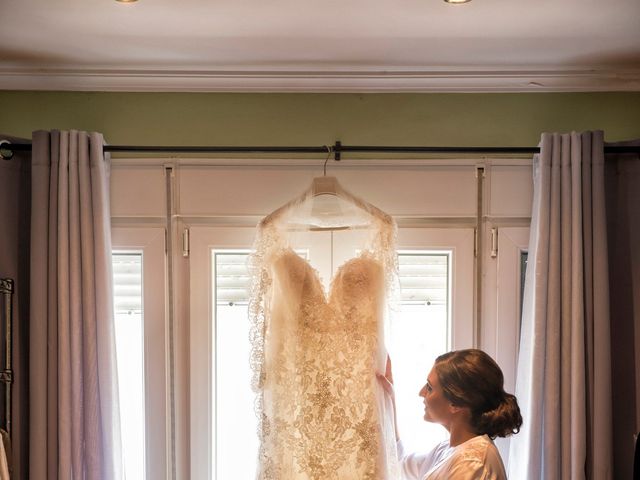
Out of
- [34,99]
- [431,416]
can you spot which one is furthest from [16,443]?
[431,416]

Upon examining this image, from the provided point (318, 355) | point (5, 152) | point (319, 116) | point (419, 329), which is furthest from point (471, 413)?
point (5, 152)

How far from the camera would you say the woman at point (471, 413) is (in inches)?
78.1

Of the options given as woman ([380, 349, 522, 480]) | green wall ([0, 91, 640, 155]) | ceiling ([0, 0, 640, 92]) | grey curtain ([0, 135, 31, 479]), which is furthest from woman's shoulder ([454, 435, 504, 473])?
grey curtain ([0, 135, 31, 479])

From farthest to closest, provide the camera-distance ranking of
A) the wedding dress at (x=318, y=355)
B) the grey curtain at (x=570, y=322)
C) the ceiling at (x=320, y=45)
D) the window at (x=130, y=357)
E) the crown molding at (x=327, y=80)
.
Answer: the window at (x=130, y=357) < the crown molding at (x=327, y=80) < the grey curtain at (x=570, y=322) < the wedding dress at (x=318, y=355) < the ceiling at (x=320, y=45)

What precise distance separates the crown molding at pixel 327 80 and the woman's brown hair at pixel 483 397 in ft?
3.51

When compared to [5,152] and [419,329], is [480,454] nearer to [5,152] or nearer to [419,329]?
[419,329]

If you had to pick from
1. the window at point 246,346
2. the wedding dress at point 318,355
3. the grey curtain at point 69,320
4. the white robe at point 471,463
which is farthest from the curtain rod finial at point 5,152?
the white robe at point 471,463

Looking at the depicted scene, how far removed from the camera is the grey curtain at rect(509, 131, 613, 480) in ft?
7.75

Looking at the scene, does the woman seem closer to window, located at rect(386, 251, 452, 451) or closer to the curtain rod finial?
window, located at rect(386, 251, 452, 451)

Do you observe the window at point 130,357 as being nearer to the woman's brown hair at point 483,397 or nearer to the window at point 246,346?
the window at point 246,346

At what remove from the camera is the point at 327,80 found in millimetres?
2543

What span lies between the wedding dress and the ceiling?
23.1 inches

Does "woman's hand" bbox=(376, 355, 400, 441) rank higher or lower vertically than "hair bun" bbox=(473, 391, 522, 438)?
higher

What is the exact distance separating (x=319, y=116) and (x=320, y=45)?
1.24 feet
